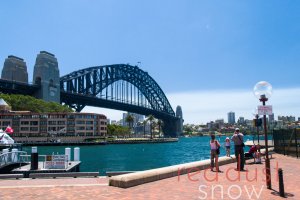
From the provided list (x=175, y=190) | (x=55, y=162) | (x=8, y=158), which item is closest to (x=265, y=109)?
(x=175, y=190)

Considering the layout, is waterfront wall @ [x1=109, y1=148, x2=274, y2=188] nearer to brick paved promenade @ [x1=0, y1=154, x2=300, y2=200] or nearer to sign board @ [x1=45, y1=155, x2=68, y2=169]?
brick paved promenade @ [x1=0, y1=154, x2=300, y2=200]

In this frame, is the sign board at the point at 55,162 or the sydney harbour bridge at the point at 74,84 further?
the sydney harbour bridge at the point at 74,84

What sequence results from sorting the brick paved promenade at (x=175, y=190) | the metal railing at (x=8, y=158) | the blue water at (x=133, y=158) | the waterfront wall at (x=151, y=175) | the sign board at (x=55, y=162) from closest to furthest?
the brick paved promenade at (x=175, y=190)
the waterfront wall at (x=151, y=175)
the metal railing at (x=8, y=158)
the sign board at (x=55, y=162)
the blue water at (x=133, y=158)

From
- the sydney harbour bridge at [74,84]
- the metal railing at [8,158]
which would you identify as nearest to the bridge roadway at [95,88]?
the sydney harbour bridge at [74,84]

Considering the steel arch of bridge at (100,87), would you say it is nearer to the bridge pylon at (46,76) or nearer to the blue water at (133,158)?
the bridge pylon at (46,76)

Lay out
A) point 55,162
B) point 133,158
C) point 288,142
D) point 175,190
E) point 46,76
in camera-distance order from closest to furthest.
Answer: point 175,190, point 55,162, point 288,142, point 133,158, point 46,76

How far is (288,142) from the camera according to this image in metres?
25.7

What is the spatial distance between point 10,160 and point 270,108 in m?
20.0

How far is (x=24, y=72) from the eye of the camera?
136250mm

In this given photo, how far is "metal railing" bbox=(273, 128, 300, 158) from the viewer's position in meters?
24.6

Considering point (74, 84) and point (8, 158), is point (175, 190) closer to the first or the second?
point (8, 158)

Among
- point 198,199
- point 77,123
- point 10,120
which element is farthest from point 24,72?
point 198,199

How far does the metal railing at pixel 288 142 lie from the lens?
2462 cm

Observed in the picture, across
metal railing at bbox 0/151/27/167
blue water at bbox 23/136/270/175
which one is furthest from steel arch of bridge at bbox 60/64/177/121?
metal railing at bbox 0/151/27/167
